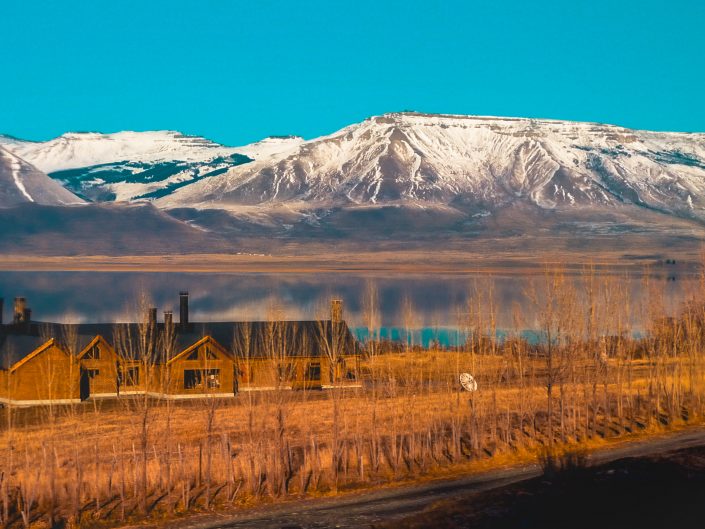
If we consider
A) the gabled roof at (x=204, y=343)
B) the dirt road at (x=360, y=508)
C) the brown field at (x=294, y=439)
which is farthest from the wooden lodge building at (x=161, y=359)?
the dirt road at (x=360, y=508)

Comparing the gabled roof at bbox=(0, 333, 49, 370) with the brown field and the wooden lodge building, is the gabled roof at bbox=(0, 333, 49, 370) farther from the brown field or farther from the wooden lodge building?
the brown field

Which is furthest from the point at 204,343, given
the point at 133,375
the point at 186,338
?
the point at 133,375

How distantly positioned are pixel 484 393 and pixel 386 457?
1621 cm

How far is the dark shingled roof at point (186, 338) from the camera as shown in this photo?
201 ft

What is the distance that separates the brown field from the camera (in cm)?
3834

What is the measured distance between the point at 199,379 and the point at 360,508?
92.1ft

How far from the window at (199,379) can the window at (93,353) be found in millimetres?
5333

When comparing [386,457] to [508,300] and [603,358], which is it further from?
[508,300]

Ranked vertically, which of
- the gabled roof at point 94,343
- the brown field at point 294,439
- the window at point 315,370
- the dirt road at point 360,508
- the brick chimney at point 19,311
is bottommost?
the dirt road at point 360,508

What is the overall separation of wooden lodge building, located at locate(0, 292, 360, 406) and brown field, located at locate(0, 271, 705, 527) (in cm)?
192

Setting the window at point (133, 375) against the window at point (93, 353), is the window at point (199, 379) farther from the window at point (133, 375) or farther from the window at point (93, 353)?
the window at point (93, 353)

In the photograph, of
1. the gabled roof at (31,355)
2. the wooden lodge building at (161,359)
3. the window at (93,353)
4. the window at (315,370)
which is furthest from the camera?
the window at (315,370)

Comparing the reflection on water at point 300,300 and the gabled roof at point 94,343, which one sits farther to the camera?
the reflection on water at point 300,300

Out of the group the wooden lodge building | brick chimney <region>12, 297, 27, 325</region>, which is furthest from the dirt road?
brick chimney <region>12, 297, 27, 325</region>
